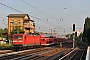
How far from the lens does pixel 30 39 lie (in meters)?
43.5

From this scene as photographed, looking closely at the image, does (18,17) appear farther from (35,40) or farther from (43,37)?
(35,40)

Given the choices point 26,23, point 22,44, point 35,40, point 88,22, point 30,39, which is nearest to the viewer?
point 22,44

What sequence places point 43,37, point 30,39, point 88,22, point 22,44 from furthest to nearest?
point 88,22 < point 43,37 < point 30,39 < point 22,44

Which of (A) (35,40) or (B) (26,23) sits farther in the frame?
(B) (26,23)

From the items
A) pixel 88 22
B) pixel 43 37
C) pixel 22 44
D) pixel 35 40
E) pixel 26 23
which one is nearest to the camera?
pixel 22 44

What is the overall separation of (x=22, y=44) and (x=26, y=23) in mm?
57821

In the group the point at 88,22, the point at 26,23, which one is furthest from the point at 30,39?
the point at 88,22

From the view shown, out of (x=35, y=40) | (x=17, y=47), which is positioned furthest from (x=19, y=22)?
(x=17, y=47)

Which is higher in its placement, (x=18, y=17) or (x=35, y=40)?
(x=18, y=17)

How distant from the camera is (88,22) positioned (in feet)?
352

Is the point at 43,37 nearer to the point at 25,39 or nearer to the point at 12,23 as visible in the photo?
the point at 25,39

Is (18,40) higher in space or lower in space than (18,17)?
lower

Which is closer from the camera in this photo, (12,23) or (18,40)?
(18,40)

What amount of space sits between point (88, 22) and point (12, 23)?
36.1 metres
